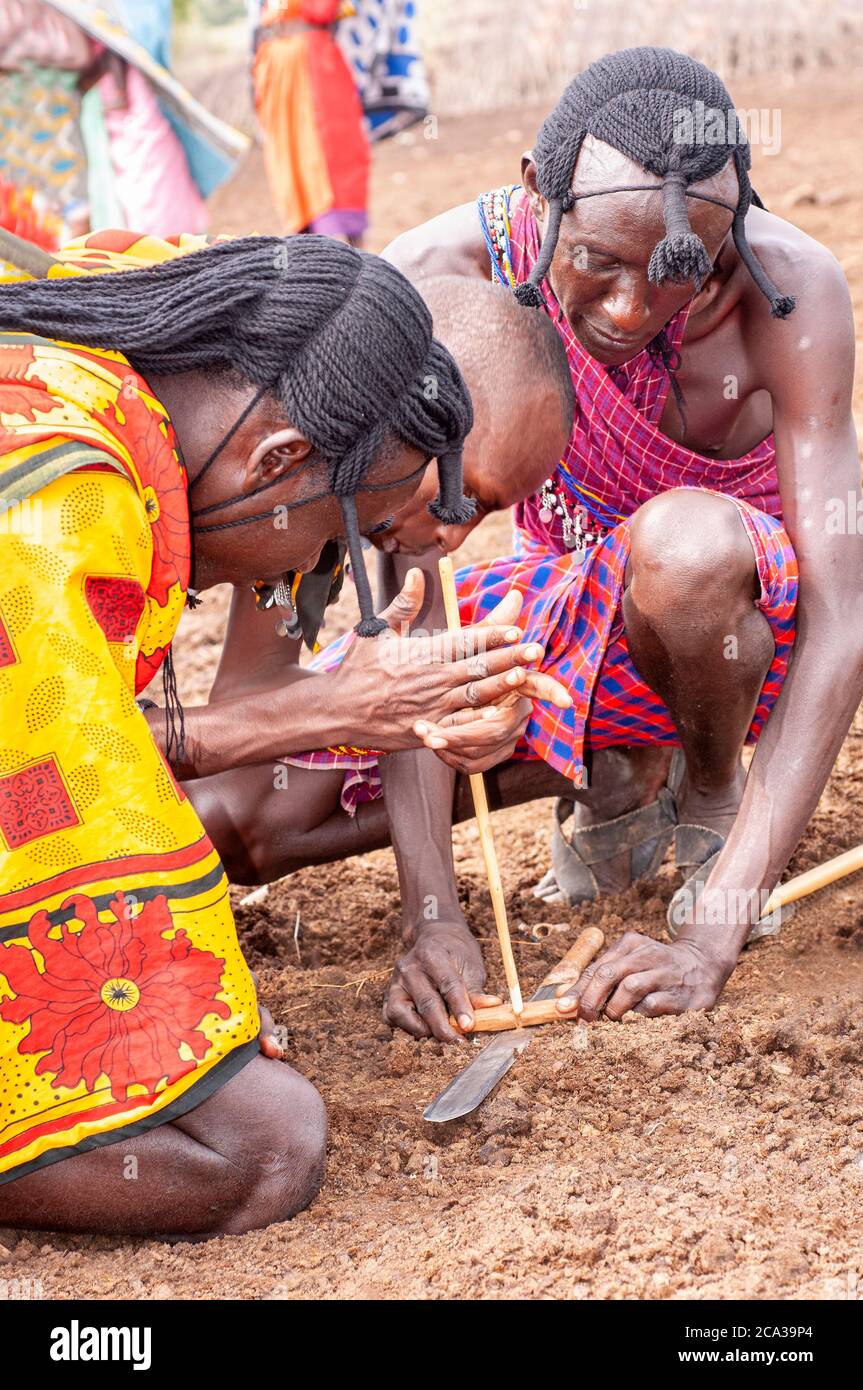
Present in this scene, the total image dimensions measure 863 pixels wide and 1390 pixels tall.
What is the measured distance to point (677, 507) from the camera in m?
2.50

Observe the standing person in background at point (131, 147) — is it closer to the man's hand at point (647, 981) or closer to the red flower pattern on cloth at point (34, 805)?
the man's hand at point (647, 981)

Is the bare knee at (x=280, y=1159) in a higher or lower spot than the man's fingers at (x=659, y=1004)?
higher

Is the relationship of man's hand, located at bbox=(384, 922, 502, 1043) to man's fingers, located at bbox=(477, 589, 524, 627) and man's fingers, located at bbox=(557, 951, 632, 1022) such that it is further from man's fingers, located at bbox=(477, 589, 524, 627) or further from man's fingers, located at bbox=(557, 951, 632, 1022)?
man's fingers, located at bbox=(477, 589, 524, 627)

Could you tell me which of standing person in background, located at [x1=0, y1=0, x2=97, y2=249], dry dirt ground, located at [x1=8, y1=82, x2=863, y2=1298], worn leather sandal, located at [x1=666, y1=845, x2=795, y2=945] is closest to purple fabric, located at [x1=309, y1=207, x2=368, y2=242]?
standing person in background, located at [x1=0, y1=0, x2=97, y2=249]

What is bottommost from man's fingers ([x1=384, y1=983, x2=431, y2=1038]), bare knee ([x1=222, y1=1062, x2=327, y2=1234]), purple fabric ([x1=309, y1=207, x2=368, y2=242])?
man's fingers ([x1=384, y1=983, x2=431, y2=1038])

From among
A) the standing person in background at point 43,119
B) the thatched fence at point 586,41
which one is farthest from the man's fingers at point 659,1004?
the thatched fence at point 586,41

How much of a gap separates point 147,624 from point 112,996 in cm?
48

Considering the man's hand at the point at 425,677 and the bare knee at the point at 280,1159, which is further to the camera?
the man's hand at the point at 425,677

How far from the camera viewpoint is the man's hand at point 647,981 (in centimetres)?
237

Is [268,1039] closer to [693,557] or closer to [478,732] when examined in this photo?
[478,732]

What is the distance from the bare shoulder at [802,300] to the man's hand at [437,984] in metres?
1.10

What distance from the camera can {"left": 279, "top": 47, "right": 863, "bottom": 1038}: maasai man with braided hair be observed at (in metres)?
2.32

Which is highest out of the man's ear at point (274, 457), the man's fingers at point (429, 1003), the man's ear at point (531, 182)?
the man's ear at point (531, 182)

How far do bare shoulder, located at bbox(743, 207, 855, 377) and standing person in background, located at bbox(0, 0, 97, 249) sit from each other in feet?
10.9
